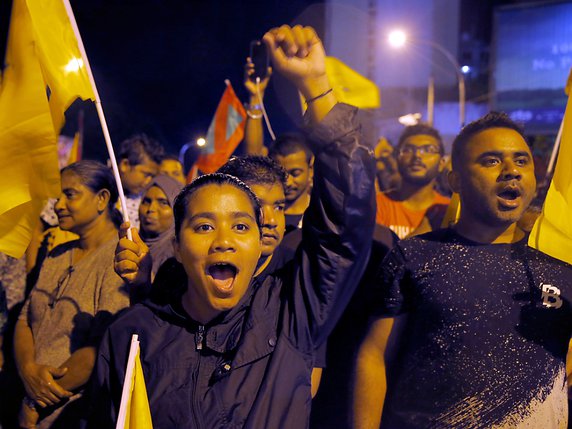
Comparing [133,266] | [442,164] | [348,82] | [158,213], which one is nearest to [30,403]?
[133,266]

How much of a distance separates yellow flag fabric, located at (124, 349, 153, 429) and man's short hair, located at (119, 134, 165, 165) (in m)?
3.82

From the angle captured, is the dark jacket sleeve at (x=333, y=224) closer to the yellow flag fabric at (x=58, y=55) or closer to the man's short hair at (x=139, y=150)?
the yellow flag fabric at (x=58, y=55)

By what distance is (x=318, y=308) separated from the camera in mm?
2344

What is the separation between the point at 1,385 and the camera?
4375 millimetres

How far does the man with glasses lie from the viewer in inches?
199

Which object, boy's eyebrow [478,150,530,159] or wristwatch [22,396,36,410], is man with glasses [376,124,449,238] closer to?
boy's eyebrow [478,150,530,159]

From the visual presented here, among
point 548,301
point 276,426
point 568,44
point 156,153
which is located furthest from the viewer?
point 568,44

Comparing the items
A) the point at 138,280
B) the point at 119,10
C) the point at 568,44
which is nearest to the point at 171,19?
the point at 119,10

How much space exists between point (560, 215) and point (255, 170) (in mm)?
1397

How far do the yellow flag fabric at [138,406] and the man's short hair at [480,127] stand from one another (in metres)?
1.71

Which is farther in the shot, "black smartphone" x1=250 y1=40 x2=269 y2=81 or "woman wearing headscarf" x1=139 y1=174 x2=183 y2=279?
"black smartphone" x1=250 y1=40 x2=269 y2=81

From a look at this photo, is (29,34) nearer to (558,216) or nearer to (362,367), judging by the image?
(362,367)

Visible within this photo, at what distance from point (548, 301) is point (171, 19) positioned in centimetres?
2206

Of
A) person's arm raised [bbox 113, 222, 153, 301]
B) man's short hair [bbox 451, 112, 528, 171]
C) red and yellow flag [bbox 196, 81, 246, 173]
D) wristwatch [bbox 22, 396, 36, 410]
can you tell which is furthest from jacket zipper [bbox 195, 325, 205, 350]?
red and yellow flag [bbox 196, 81, 246, 173]
